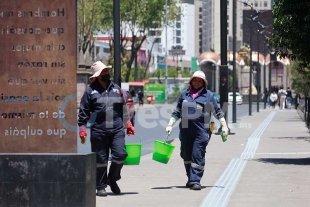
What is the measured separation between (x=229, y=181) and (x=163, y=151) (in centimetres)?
133

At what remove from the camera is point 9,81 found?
10625 mm

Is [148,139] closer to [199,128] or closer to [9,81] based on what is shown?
[199,128]

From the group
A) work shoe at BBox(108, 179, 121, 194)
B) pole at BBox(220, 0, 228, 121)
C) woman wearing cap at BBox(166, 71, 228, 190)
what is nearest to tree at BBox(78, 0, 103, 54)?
pole at BBox(220, 0, 228, 121)

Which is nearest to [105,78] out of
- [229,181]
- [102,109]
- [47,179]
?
[102,109]

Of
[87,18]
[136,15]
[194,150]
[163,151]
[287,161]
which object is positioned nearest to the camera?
[194,150]

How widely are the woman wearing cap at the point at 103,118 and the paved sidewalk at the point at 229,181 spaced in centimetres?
→ 51

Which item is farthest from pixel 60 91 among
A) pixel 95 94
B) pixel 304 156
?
pixel 304 156

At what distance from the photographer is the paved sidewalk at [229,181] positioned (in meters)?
12.3

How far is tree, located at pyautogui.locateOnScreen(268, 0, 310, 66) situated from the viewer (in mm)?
18312

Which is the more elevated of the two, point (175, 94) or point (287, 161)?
point (287, 161)

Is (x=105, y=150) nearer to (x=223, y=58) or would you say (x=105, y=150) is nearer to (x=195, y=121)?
(x=195, y=121)

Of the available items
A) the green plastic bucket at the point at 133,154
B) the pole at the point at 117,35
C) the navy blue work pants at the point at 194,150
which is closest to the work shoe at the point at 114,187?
the green plastic bucket at the point at 133,154

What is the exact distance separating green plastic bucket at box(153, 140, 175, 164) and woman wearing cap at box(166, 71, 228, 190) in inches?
7.7

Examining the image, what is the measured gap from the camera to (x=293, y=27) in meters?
18.6
